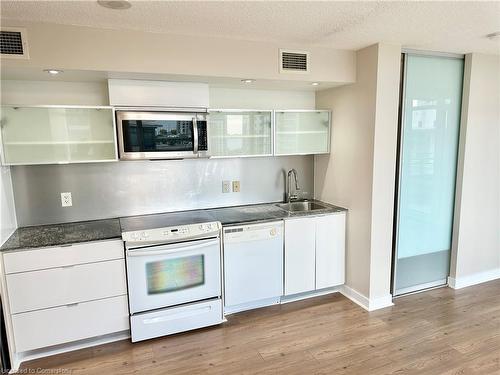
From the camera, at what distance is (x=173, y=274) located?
9.12 feet

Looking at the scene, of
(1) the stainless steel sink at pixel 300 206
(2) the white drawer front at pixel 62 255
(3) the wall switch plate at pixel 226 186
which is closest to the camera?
(2) the white drawer front at pixel 62 255

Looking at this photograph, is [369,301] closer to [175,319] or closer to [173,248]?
[175,319]

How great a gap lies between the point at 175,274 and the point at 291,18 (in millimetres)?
2120

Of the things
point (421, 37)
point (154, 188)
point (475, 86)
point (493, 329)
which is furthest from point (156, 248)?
point (475, 86)

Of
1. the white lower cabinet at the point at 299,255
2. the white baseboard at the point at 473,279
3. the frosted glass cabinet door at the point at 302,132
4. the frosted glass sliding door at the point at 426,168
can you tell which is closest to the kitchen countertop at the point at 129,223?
the white lower cabinet at the point at 299,255

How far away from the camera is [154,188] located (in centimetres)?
327

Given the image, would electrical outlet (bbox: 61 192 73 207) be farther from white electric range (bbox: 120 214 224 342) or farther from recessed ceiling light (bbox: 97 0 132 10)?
recessed ceiling light (bbox: 97 0 132 10)

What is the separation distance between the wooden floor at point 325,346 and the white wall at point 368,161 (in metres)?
0.42

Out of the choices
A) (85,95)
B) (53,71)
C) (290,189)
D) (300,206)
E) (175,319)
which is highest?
(53,71)

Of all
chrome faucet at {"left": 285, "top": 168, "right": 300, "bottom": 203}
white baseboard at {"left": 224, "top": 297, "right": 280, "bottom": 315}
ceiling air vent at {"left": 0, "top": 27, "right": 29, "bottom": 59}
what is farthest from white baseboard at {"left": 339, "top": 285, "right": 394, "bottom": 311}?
ceiling air vent at {"left": 0, "top": 27, "right": 29, "bottom": 59}

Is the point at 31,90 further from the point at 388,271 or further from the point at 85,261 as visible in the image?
the point at 388,271

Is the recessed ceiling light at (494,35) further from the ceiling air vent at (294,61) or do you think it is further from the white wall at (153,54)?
the ceiling air vent at (294,61)

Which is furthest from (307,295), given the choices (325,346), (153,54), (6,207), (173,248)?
(6,207)

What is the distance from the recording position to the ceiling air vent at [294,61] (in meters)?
2.89
